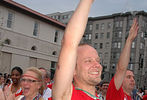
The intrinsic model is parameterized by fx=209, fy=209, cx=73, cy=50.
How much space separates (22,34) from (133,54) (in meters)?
29.1

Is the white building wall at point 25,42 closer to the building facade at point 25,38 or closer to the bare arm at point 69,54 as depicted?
the building facade at point 25,38

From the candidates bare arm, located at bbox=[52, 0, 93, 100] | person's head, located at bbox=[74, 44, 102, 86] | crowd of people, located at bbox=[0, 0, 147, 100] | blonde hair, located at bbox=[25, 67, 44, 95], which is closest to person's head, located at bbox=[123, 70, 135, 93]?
crowd of people, located at bbox=[0, 0, 147, 100]

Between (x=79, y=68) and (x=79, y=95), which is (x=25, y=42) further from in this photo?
(x=79, y=95)

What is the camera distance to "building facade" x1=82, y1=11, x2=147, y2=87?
44.3 metres

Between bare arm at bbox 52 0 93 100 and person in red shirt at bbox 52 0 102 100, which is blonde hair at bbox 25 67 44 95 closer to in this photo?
person in red shirt at bbox 52 0 102 100

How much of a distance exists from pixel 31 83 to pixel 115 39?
4521 centimetres

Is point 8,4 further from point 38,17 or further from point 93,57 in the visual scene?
point 93,57

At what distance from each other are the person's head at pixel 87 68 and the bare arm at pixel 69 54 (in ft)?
1.25

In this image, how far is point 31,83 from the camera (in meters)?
3.57

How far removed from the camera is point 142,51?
1758 inches

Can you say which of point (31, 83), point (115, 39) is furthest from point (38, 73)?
point (115, 39)

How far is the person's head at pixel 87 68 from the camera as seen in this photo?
2.22m

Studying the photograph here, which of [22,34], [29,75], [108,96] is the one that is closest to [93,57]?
[108,96]

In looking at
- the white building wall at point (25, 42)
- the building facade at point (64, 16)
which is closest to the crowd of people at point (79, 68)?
the white building wall at point (25, 42)
